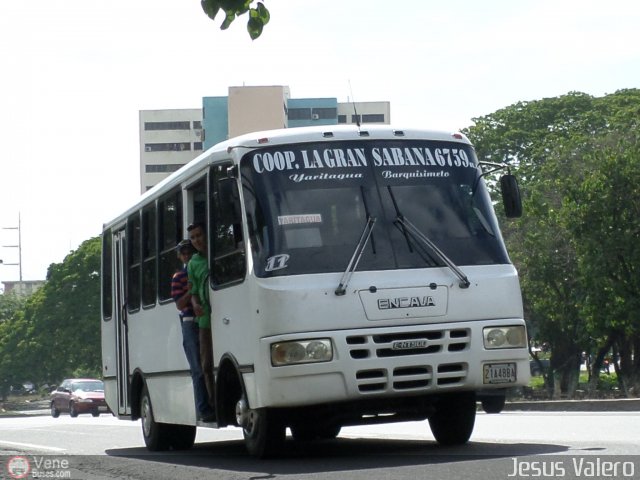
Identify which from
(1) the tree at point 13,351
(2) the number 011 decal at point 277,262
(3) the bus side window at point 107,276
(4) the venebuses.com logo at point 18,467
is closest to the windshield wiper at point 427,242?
(2) the number 011 decal at point 277,262

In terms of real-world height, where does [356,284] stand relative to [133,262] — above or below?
below

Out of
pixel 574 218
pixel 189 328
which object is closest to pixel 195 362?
pixel 189 328

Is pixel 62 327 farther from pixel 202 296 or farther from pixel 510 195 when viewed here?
pixel 510 195

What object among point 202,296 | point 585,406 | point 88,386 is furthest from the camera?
point 88,386

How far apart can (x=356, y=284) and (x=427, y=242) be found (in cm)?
79

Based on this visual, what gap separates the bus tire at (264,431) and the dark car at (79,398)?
36898 millimetres

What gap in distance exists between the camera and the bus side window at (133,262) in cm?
1638

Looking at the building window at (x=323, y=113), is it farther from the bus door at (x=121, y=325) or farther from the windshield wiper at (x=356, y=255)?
the windshield wiper at (x=356, y=255)

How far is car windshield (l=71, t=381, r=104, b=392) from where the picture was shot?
49.9m

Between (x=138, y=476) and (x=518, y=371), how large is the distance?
3284mm

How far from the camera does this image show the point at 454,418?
499 inches

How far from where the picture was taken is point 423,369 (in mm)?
11148

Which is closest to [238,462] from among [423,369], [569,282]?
[423,369]

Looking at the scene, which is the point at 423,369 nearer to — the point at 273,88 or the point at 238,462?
the point at 238,462
